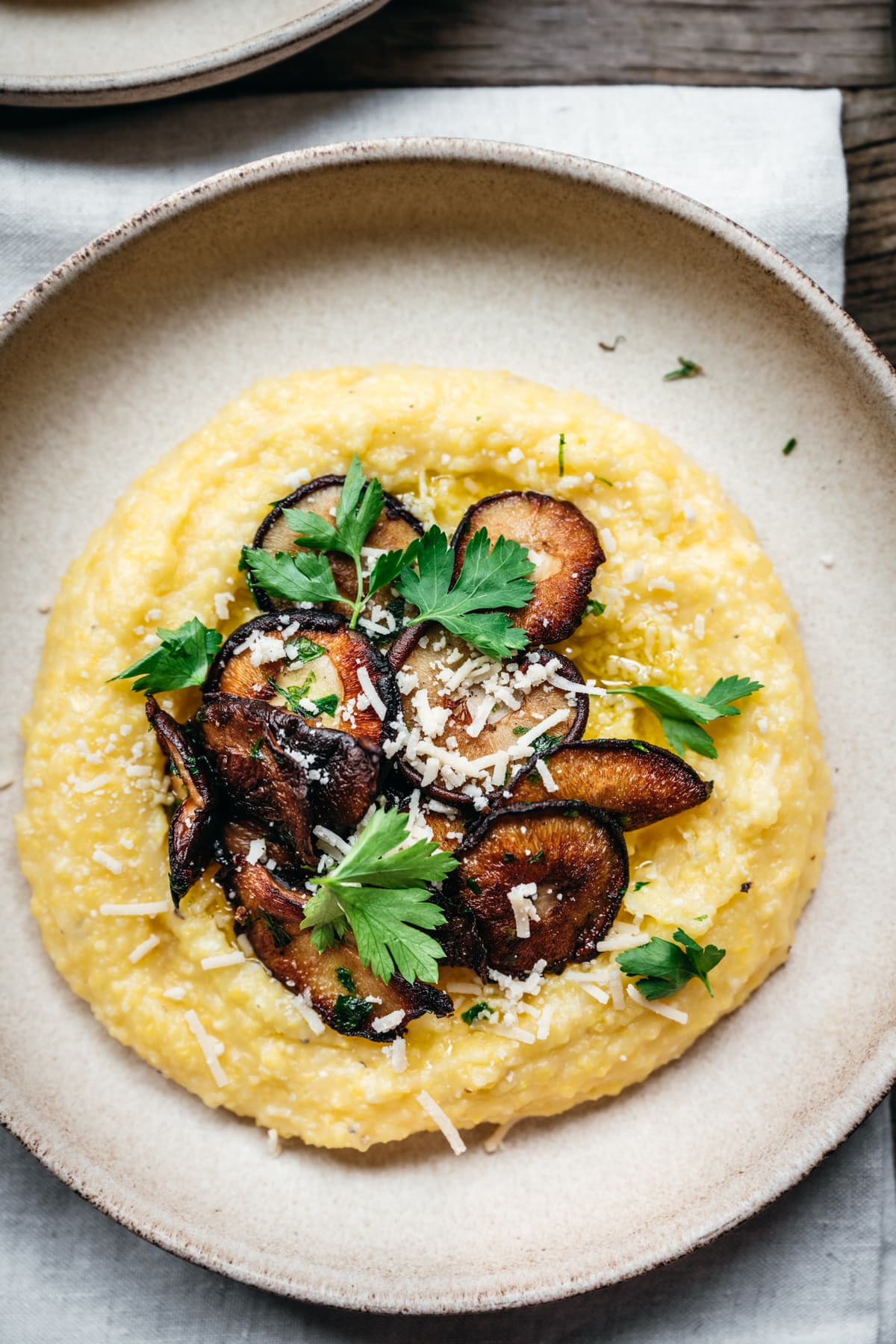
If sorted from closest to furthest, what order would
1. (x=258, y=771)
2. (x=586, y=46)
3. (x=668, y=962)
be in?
(x=258, y=771)
(x=668, y=962)
(x=586, y=46)

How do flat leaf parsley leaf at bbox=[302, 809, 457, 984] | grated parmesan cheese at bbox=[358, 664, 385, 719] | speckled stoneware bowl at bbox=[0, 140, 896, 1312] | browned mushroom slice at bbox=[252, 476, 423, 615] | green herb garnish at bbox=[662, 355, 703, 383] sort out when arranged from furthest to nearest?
green herb garnish at bbox=[662, 355, 703, 383] < speckled stoneware bowl at bbox=[0, 140, 896, 1312] < browned mushroom slice at bbox=[252, 476, 423, 615] < grated parmesan cheese at bbox=[358, 664, 385, 719] < flat leaf parsley leaf at bbox=[302, 809, 457, 984]

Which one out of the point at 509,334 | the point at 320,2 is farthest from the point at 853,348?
the point at 320,2

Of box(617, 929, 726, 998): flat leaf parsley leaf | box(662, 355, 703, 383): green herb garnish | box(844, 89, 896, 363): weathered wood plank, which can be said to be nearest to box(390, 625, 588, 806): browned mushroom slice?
box(617, 929, 726, 998): flat leaf parsley leaf

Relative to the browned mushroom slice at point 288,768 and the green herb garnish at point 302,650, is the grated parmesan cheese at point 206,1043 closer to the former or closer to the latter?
the browned mushroom slice at point 288,768

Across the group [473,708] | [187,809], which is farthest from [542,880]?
[187,809]

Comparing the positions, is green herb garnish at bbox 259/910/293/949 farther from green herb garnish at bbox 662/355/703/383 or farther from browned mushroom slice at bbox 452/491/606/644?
green herb garnish at bbox 662/355/703/383

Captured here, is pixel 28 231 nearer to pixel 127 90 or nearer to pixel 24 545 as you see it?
pixel 127 90

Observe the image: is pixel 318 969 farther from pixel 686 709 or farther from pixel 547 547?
pixel 547 547
